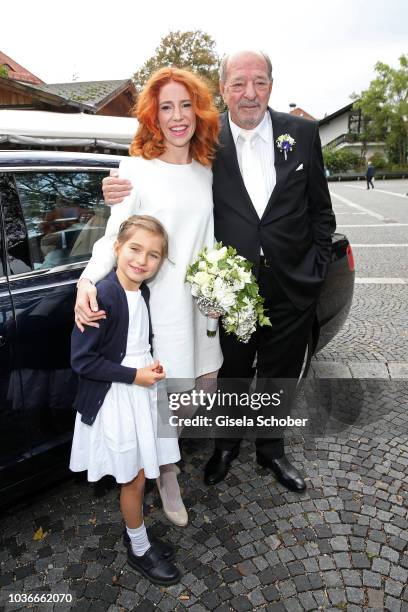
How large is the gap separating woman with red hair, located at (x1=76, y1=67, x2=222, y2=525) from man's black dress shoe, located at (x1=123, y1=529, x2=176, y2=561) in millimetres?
730

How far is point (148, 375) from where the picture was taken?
1896 mm

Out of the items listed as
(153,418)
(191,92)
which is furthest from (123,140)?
(153,418)

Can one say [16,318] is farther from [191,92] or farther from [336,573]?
[336,573]

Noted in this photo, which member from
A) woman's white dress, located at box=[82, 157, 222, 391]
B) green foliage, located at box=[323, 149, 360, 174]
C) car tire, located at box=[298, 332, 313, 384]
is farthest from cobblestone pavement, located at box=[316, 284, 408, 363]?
green foliage, located at box=[323, 149, 360, 174]

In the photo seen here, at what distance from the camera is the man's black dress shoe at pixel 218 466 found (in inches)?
108

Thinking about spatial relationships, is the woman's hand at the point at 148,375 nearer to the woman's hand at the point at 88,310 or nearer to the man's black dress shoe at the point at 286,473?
the woman's hand at the point at 88,310

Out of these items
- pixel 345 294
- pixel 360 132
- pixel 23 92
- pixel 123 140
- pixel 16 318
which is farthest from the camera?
pixel 360 132

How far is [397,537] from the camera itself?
2.29 meters

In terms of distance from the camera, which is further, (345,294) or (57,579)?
(345,294)

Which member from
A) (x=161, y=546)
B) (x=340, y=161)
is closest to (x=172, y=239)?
(x=161, y=546)

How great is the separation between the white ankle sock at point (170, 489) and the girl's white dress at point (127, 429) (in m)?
0.49

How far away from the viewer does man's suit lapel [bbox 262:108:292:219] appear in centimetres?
231

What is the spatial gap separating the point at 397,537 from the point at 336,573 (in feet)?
1.36

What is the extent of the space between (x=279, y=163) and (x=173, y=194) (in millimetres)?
642
